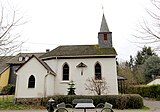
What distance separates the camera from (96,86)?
2320 centimetres

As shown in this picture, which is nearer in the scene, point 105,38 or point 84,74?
point 84,74

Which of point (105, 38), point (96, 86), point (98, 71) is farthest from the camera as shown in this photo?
point (105, 38)

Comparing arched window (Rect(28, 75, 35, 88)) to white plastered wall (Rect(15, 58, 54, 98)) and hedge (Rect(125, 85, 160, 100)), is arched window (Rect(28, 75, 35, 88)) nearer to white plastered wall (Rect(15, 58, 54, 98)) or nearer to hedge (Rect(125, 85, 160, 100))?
white plastered wall (Rect(15, 58, 54, 98))

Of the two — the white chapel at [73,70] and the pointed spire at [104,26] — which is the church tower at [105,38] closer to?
the pointed spire at [104,26]

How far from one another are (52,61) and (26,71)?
4358 mm

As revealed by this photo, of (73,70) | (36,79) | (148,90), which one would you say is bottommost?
(148,90)

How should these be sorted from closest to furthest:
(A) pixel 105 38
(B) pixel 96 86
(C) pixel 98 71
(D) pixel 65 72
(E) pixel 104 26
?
(B) pixel 96 86, (C) pixel 98 71, (D) pixel 65 72, (A) pixel 105 38, (E) pixel 104 26

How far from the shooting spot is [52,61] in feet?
85.4

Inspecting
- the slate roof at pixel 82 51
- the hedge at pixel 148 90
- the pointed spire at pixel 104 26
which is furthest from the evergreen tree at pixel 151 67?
the slate roof at pixel 82 51

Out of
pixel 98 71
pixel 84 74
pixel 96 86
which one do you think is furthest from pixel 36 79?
pixel 98 71

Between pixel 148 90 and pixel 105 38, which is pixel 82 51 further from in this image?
pixel 148 90

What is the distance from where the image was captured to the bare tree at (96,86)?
22987mm

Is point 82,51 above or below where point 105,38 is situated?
below

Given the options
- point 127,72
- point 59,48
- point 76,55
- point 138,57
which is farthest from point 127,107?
point 138,57
